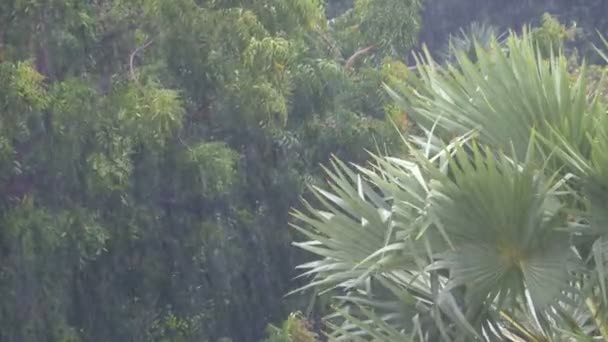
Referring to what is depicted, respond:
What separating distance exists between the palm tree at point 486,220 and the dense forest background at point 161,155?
12.2 feet

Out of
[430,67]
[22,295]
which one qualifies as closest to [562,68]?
[430,67]

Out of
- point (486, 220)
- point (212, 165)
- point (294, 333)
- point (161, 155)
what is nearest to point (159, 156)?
point (161, 155)

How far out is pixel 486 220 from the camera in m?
6.00

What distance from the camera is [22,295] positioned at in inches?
432

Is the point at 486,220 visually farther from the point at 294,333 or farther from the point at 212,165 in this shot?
the point at 212,165

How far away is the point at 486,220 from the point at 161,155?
5.43 meters

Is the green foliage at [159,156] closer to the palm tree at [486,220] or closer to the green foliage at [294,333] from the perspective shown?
the green foliage at [294,333]

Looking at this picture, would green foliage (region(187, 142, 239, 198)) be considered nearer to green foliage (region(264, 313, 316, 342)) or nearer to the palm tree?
green foliage (region(264, 313, 316, 342))

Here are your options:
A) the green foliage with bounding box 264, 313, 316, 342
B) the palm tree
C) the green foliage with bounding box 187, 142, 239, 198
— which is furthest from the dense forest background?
the palm tree

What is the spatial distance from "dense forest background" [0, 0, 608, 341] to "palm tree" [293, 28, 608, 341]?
12.2 ft

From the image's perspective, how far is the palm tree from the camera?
5.92 meters

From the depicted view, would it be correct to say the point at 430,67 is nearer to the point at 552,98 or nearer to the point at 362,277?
the point at 552,98

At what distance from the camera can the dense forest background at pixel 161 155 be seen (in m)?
10.5

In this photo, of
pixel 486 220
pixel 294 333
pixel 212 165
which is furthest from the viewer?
pixel 212 165
